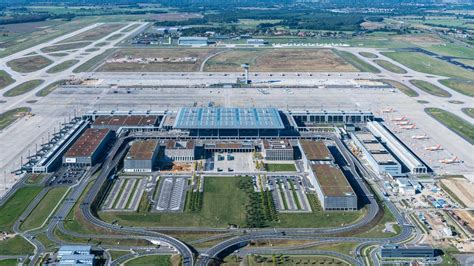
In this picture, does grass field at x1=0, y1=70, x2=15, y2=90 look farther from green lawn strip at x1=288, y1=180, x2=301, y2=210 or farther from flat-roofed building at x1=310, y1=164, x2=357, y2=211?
flat-roofed building at x1=310, y1=164, x2=357, y2=211

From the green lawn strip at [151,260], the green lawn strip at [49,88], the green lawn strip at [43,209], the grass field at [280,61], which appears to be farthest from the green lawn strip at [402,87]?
the green lawn strip at [151,260]

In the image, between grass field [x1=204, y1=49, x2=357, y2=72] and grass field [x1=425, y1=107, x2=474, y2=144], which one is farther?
grass field [x1=204, y1=49, x2=357, y2=72]

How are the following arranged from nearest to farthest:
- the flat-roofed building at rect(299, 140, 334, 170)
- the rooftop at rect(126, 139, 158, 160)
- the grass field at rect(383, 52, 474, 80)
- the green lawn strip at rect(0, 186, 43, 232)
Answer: the green lawn strip at rect(0, 186, 43, 232) < the flat-roofed building at rect(299, 140, 334, 170) < the rooftop at rect(126, 139, 158, 160) < the grass field at rect(383, 52, 474, 80)

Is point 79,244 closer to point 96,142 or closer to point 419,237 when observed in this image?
point 96,142

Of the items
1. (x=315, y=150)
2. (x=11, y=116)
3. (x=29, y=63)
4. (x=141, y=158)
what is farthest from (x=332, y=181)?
(x=29, y=63)

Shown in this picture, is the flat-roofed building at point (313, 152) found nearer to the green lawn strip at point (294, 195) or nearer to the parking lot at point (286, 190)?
the parking lot at point (286, 190)

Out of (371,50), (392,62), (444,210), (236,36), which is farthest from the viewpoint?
(236,36)

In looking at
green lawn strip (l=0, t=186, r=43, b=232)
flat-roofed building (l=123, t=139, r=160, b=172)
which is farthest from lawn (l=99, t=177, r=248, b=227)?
flat-roofed building (l=123, t=139, r=160, b=172)

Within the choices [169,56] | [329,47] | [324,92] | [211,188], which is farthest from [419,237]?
[329,47]
